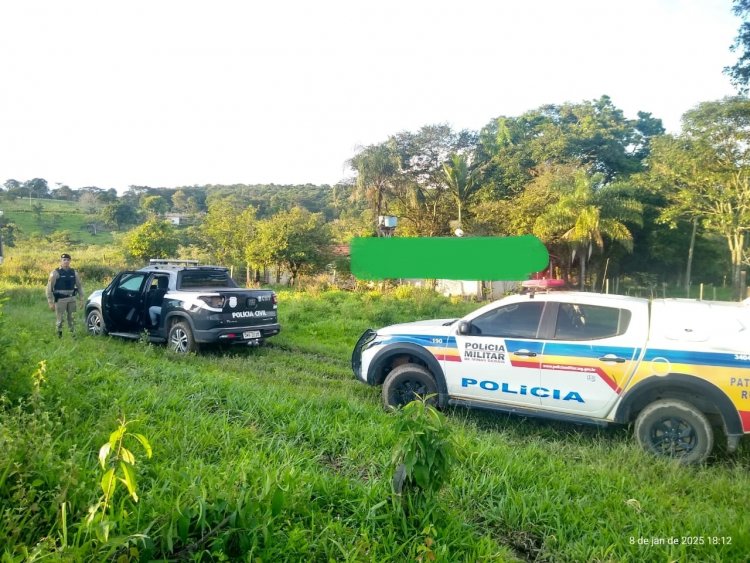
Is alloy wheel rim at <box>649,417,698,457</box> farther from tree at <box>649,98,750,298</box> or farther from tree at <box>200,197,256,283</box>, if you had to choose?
tree at <box>649,98,750,298</box>

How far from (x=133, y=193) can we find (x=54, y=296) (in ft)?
235

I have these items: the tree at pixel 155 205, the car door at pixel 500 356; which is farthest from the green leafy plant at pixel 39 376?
the tree at pixel 155 205

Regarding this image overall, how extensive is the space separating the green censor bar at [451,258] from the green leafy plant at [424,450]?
1926 cm

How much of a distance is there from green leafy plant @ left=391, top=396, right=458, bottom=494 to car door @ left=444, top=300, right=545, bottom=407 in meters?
2.70

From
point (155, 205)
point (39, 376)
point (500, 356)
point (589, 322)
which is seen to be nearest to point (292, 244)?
point (500, 356)

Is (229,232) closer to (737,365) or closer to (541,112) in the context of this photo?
(737,365)

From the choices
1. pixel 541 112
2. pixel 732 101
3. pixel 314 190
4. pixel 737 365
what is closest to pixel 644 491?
pixel 737 365

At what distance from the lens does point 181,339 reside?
8766 millimetres

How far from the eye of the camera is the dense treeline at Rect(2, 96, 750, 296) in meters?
25.8

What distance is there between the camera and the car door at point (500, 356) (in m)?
5.30

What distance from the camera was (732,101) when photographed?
24594 mm

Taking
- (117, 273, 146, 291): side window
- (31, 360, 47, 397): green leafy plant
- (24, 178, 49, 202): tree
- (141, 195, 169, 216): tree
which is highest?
(24, 178, 49, 202): tree

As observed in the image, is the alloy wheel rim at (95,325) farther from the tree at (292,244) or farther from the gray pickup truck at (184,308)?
the tree at (292,244)

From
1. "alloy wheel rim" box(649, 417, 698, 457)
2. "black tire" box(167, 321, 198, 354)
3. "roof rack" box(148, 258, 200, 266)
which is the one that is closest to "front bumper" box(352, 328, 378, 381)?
"alloy wheel rim" box(649, 417, 698, 457)
